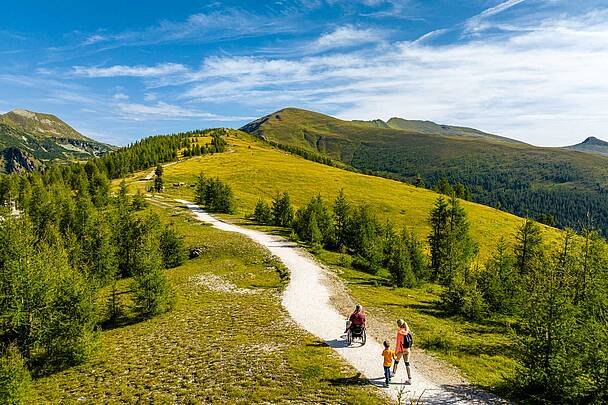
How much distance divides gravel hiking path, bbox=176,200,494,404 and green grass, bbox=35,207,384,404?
0.95 metres

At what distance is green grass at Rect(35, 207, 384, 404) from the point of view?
17.9 meters

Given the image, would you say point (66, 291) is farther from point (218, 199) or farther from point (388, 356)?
point (218, 199)

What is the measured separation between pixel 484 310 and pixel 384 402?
2004 centimetres

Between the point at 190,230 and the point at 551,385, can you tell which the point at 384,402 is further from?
the point at 190,230

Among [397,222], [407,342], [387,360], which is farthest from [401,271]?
[397,222]

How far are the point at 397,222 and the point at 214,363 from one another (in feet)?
284

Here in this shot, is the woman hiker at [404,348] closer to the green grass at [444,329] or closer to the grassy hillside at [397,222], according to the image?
the green grass at [444,329]

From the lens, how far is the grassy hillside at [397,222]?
78.2 feet

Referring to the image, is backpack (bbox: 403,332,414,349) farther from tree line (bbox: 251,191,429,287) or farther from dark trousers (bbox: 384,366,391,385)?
tree line (bbox: 251,191,429,287)

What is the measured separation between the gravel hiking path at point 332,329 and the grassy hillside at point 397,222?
2669mm

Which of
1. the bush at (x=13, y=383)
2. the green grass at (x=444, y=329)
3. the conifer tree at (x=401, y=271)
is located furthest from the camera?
the conifer tree at (x=401, y=271)

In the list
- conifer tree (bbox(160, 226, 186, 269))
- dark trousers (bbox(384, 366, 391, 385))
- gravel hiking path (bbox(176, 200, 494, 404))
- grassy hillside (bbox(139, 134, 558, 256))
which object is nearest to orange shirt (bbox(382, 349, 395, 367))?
dark trousers (bbox(384, 366, 391, 385))

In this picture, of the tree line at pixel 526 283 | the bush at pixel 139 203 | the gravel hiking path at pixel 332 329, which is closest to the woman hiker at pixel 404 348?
the gravel hiking path at pixel 332 329

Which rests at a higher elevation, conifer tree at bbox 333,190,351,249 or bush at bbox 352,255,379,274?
conifer tree at bbox 333,190,351,249
